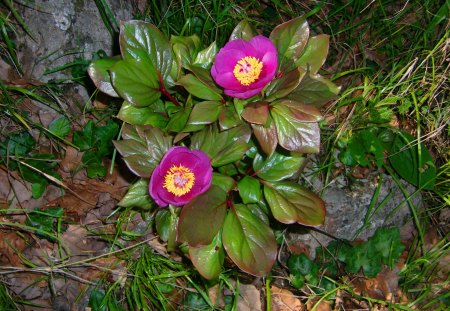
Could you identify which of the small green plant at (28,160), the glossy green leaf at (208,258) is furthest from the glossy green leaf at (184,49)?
the small green plant at (28,160)

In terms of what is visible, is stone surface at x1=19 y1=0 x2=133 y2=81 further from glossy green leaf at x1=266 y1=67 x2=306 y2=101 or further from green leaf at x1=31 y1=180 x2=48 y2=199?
glossy green leaf at x1=266 y1=67 x2=306 y2=101

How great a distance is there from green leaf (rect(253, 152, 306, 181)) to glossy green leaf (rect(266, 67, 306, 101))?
21 centimetres

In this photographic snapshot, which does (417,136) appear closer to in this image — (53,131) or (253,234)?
(253,234)

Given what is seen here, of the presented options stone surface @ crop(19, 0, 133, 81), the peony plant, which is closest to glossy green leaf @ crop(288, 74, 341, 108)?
the peony plant

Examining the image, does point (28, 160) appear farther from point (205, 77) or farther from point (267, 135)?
point (267, 135)

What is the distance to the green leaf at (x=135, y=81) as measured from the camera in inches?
54.0

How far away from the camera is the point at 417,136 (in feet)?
6.13

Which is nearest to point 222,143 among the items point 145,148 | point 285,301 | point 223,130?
point 223,130

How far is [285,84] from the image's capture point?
1325mm

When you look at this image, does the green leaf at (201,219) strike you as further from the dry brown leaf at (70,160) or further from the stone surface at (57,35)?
the stone surface at (57,35)

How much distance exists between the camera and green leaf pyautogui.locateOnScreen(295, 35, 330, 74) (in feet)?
4.75

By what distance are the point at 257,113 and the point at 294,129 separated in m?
0.13

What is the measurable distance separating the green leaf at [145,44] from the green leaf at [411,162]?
0.98 m

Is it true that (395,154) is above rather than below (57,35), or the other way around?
below
